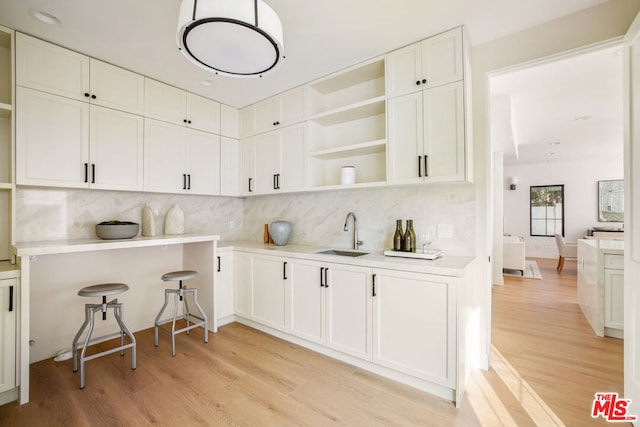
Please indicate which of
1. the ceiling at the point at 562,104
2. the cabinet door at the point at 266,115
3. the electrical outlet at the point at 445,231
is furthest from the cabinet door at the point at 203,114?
the ceiling at the point at 562,104

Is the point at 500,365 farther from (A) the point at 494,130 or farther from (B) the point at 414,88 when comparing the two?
(A) the point at 494,130

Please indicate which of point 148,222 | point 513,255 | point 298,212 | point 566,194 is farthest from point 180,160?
point 566,194

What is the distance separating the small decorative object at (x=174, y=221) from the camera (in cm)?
323

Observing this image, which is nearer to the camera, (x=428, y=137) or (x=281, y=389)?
(x=281, y=389)

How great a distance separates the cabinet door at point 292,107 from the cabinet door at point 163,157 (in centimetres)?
113

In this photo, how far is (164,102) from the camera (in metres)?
3.08

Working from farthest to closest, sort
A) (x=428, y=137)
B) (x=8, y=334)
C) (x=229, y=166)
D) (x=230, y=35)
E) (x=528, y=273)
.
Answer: (x=528, y=273) < (x=229, y=166) < (x=428, y=137) < (x=8, y=334) < (x=230, y=35)

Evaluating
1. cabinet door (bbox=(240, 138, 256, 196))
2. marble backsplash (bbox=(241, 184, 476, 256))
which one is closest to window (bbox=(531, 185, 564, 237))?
marble backsplash (bbox=(241, 184, 476, 256))

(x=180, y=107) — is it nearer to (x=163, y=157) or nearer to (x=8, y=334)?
(x=163, y=157)

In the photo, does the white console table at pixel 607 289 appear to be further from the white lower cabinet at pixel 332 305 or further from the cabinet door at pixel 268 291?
the cabinet door at pixel 268 291

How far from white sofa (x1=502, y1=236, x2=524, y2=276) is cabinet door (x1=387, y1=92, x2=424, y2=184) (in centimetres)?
478

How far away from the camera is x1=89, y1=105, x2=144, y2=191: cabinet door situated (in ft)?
8.57

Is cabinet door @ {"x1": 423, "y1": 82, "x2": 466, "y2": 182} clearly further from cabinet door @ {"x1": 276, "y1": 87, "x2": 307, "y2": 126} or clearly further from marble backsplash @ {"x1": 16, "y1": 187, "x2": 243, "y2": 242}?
marble backsplash @ {"x1": 16, "y1": 187, "x2": 243, "y2": 242}

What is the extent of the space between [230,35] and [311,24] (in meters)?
0.91
